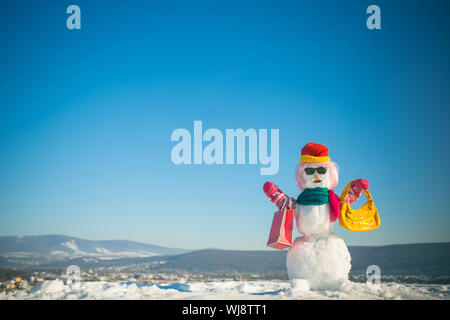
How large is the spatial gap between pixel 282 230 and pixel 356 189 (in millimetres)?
1059

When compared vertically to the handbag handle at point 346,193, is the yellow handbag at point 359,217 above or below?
below

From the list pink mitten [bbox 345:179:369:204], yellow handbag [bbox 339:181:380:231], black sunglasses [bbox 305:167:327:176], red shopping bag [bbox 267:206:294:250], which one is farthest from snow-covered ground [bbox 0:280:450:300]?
black sunglasses [bbox 305:167:327:176]

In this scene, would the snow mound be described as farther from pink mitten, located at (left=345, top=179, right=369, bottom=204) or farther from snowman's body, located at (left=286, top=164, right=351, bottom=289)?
pink mitten, located at (left=345, top=179, right=369, bottom=204)

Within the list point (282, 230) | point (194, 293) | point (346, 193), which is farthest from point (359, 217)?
point (194, 293)

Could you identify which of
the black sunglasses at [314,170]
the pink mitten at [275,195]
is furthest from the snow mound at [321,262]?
the black sunglasses at [314,170]

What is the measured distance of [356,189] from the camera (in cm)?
517

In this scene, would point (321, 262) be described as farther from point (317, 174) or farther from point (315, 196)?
point (317, 174)

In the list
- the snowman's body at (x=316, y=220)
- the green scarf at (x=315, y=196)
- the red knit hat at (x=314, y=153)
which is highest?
the red knit hat at (x=314, y=153)

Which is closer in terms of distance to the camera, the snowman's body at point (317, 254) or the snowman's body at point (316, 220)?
the snowman's body at point (317, 254)

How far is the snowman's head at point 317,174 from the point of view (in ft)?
17.2

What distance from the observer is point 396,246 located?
31.5 feet

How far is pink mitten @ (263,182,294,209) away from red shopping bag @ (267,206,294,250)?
78 mm

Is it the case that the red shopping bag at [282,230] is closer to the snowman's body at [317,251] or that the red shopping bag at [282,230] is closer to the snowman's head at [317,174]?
the snowman's body at [317,251]
